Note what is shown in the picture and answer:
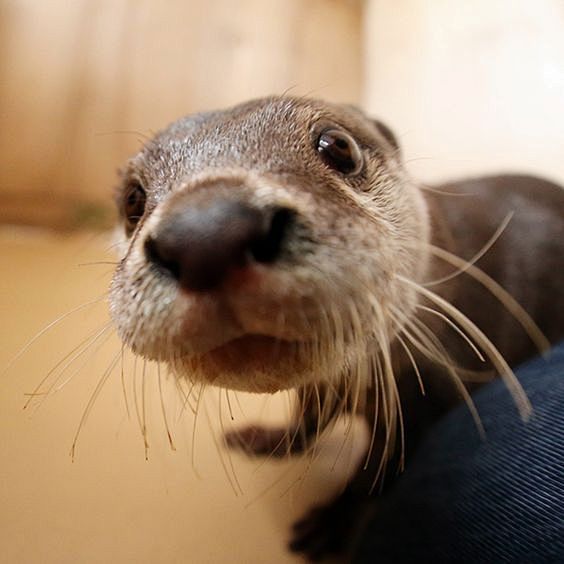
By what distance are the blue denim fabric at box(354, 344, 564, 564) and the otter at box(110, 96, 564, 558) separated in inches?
2.2

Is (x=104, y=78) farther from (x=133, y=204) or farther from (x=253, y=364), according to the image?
(x=253, y=364)

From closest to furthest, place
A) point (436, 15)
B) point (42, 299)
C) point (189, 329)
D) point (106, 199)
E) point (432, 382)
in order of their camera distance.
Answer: point (189, 329) < point (432, 382) < point (42, 299) < point (106, 199) < point (436, 15)

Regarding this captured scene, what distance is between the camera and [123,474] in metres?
0.91

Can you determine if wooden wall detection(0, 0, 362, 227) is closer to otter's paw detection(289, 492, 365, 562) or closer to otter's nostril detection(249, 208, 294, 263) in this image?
otter's paw detection(289, 492, 365, 562)

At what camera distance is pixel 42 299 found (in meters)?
1.28

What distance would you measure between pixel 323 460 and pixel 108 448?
0.34 m

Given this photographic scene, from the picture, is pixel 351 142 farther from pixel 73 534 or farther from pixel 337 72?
pixel 337 72

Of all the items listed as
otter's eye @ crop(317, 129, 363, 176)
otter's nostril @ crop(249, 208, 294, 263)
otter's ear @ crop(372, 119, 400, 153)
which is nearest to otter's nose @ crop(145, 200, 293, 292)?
otter's nostril @ crop(249, 208, 294, 263)

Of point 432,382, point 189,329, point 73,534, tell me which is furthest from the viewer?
point 432,382

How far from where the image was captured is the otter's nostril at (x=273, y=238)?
50 centimetres

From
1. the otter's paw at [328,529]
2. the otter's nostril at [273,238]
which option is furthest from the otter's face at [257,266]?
the otter's paw at [328,529]

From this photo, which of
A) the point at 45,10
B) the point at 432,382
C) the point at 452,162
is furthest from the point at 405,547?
the point at 45,10

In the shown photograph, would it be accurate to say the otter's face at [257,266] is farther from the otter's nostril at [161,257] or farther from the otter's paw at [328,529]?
the otter's paw at [328,529]

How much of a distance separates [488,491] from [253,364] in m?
0.45
